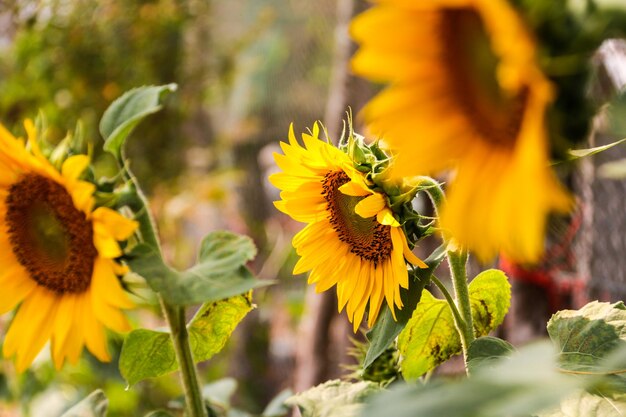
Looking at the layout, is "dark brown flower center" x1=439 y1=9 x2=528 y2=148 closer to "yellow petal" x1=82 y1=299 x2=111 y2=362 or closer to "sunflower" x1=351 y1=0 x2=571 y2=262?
"sunflower" x1=351 y1=0 x2=571 y2=262

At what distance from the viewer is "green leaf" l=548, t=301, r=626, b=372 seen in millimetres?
401

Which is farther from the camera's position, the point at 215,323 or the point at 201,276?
the point at 215,323

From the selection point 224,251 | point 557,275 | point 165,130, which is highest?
point 224,251

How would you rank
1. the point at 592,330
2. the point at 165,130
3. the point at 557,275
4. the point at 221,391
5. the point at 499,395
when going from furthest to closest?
the point at 165,130 → the point at 557,275 → the point at 221,391 → the point at 592,330 → the point at 499,395

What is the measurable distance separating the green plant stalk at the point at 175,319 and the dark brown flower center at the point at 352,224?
109 mm

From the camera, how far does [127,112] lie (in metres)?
0.47

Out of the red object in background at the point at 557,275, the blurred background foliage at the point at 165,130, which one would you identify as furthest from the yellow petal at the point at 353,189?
the red object in background at the point at 557,275

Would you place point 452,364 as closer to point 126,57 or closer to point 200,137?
point 126,57

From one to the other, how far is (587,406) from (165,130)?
220 centimetres

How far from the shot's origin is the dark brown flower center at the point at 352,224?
0.46 m

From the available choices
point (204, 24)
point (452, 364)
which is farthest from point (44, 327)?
point (204, 24)

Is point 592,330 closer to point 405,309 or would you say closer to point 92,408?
point 405,309

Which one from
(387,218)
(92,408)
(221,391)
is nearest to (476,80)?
(387,218)

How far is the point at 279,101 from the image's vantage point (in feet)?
15.3
